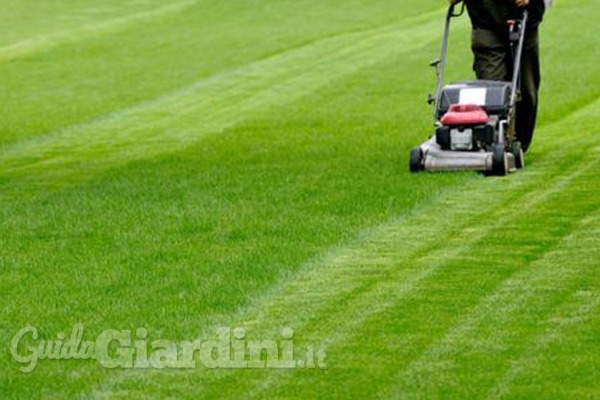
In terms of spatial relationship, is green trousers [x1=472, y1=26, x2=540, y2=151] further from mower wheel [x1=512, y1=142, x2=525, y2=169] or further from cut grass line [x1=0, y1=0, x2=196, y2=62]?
cut grass line [x1=0, y1=0, x2=196, y2=62]

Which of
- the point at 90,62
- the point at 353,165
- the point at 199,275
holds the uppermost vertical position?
the point at 199,275

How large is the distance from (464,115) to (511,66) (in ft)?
4.94

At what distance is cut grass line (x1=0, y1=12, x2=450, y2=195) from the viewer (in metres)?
18.5

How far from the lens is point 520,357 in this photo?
8.56 metres

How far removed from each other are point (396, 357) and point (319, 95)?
15347 millimetres

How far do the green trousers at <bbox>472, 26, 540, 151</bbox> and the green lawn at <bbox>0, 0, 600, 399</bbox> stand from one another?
516mm

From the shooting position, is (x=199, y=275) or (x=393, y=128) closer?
(x=199, y=275)

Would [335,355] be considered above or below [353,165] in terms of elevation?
above

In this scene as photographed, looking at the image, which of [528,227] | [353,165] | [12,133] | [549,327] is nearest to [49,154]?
[12,133]

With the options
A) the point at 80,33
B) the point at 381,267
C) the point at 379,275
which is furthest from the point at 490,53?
the point at 80,33

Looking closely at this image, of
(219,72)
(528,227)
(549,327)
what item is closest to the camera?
(549,327)

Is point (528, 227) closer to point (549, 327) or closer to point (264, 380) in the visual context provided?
point (549, 327)

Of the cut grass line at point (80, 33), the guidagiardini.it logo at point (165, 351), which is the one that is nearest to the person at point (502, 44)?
the guidagiardini.it logo at point (165, 351)

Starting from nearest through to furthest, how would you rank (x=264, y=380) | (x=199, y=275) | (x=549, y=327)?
(x=264, y=380) < (x=549, y=327) < (x=199, y=275)
